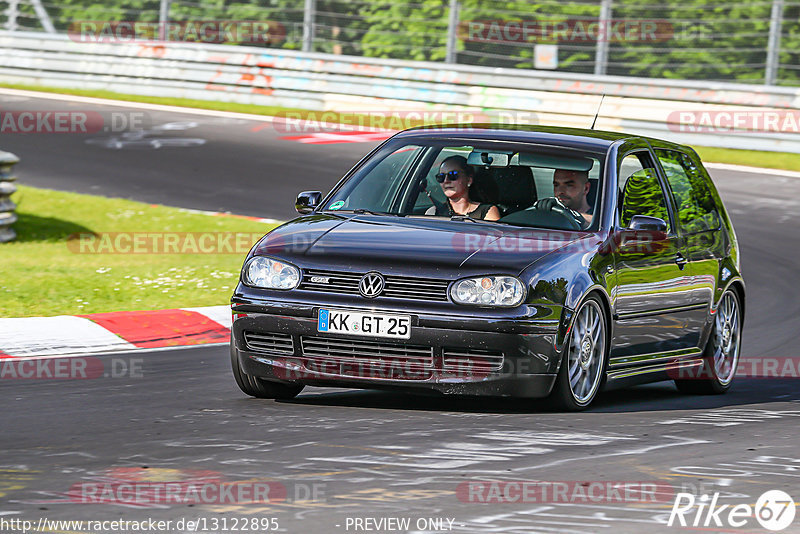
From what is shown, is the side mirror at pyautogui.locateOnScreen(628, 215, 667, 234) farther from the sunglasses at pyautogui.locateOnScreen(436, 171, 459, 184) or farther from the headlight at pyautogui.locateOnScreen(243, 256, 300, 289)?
the headlight at pyautogui.locateOnScreen(243, 256, 300, 289)

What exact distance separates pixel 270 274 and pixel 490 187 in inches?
62.3

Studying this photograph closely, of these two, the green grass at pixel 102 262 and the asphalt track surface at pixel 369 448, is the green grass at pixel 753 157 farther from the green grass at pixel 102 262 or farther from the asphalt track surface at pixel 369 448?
the asphalt track surface at pixel 369 448

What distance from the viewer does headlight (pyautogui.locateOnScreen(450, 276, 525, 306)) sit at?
745cm

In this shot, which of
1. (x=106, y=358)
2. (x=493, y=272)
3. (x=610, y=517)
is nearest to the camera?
(x=610, y=517)

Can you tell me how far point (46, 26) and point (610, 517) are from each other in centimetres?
2421

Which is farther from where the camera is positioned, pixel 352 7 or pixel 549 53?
pixel 352 7

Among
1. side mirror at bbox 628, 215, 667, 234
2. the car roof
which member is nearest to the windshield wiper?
the car roof

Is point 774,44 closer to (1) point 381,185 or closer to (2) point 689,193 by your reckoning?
(2) point 689,193

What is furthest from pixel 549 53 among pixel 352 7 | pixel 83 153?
pixel 83 153

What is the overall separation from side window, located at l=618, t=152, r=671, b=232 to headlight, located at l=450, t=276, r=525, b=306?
1.34 m

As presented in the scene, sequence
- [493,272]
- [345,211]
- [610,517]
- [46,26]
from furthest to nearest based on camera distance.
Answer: [46,26], [345,211], [493,272], [610,517]

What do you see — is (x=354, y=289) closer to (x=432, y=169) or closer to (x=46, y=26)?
(x=432, y=169)

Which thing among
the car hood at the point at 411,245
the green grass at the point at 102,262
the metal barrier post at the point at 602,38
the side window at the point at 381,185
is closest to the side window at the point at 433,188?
the side window at the point at 381,185

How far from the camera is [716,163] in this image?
21.3 m
